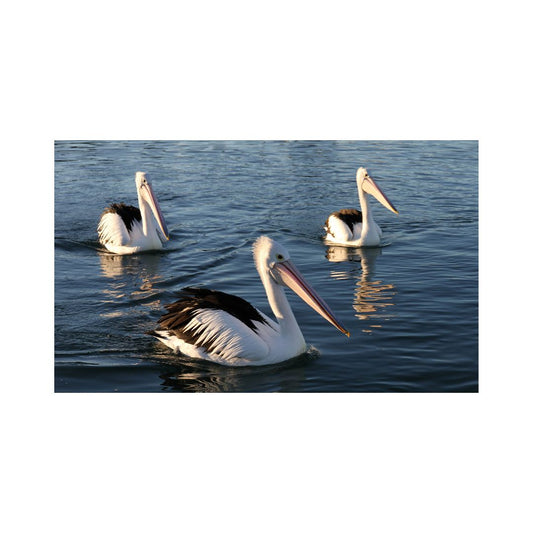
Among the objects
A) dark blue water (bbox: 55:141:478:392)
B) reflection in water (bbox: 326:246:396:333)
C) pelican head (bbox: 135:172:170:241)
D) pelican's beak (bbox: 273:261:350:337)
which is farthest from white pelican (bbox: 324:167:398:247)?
pelican's beak (bbox: 273:261:350:337)

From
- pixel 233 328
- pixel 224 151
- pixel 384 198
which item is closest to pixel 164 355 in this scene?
pixel 233 328

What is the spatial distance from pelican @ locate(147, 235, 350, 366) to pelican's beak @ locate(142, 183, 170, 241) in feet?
12.7

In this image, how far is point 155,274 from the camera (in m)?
10.3

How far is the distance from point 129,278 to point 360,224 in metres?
3.87

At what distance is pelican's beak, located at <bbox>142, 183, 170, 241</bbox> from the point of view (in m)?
11.1

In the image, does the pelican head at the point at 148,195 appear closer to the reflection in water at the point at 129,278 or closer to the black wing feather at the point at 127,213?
the black wing feather at the point at 127,213

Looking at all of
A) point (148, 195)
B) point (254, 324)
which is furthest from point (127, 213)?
point (254, 324)

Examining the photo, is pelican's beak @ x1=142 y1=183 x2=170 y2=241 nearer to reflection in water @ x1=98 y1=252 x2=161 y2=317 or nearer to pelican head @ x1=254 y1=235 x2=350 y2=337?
reflection in water @ x1=98 y1=252 x2=161 y2=317

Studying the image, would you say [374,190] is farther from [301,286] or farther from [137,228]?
[301,286]

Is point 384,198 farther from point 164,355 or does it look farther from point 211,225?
point 164,355

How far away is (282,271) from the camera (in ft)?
23.4

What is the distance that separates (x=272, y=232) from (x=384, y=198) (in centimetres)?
184

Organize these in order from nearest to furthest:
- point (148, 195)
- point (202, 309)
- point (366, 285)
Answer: point (202, 309) < point (366, 285) < point (148, 195)

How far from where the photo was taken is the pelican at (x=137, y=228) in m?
11.4
